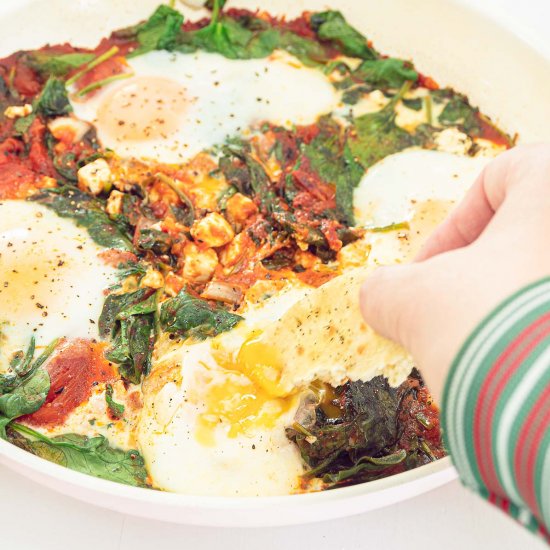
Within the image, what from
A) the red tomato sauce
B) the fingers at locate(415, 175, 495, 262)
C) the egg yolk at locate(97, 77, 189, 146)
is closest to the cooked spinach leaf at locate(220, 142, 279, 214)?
the egg yolk at locate(97, 77, 189, 146)

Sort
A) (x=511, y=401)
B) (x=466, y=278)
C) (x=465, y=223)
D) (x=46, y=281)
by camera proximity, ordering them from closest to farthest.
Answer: (x=511, y=401) → (x=466, y=278) → (x=465, y=223) → (x=46, y=281)

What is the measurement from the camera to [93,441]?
6.75 ft

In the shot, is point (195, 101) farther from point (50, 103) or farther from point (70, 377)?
point (70, 377)

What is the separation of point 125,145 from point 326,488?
1.72 metres

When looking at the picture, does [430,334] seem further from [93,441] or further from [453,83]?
[453,83]

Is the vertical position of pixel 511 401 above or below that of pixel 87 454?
above

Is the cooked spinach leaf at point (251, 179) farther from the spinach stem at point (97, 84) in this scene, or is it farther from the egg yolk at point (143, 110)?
the spinach stem at point (97, 84)

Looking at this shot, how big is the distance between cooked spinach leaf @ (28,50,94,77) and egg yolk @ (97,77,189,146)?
11.0 inches

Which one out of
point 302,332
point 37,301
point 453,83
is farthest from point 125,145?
point 453,83

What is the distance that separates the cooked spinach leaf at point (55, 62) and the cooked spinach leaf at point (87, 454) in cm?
180

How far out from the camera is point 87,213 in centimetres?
261

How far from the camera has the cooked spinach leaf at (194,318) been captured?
225 centimetres

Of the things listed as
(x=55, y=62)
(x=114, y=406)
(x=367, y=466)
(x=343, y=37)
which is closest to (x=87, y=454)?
(x=114, y=406)

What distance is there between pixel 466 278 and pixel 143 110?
7.52ft
